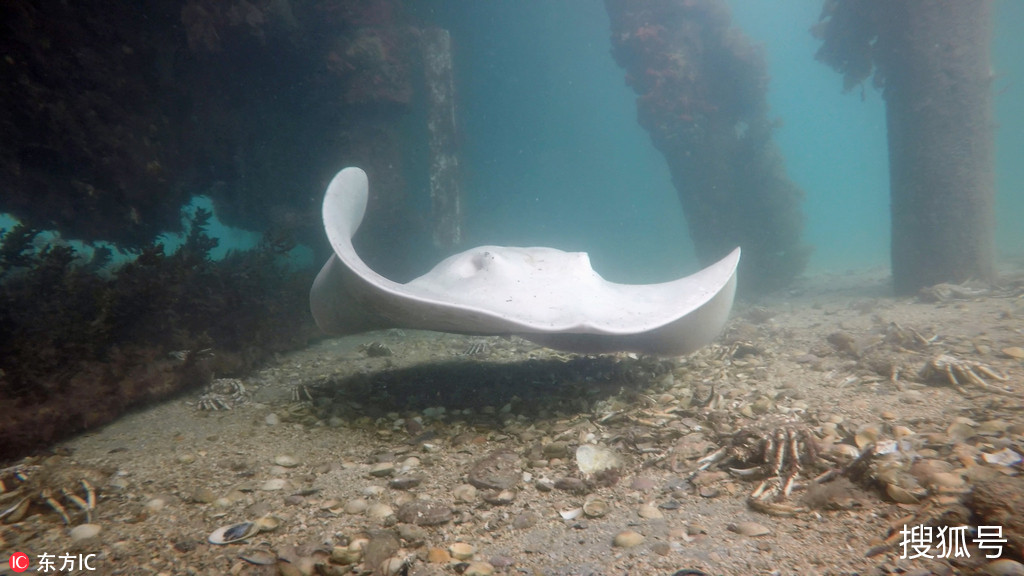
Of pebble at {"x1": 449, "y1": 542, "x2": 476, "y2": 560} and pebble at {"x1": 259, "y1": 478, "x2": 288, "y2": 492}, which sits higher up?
pebble at {"x1": 259, "y1": 478, "x2": 288, "y2": 492}

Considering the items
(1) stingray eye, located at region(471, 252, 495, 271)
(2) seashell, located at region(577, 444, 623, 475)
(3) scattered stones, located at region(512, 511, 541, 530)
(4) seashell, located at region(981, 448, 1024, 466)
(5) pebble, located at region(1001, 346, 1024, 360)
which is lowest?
(3) scattered stones, located at region(512, 511, 541, 530)

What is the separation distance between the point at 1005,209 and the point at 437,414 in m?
63.0

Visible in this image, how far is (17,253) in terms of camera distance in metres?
→ 6.18

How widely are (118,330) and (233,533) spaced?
4.14m

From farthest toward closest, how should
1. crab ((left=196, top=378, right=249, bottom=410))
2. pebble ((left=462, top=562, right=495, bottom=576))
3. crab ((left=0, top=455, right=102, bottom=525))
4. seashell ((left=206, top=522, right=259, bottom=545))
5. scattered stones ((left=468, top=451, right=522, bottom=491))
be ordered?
crab ((left=196, top=378, right=249, bottom=410))
scattered stones ((left=468, top=451, right=522, bottom=491))
crab ((left=0, top=455, right=102, bottom=525))
seashell ((left=206, top=522, right=259, bottom=545))
pebble ((left=462, top=562, right=495, bottom=576))

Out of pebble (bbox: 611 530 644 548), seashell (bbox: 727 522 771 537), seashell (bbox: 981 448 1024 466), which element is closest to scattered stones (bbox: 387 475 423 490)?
pebble (bbox: 611 530 644 548)

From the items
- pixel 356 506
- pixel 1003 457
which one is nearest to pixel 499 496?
pixel 356 506

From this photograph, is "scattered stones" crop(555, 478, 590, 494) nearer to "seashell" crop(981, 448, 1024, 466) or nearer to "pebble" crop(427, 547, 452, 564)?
"pebble" crop(427, 547, 452, 564)

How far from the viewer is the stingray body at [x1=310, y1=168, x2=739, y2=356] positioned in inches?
90.4

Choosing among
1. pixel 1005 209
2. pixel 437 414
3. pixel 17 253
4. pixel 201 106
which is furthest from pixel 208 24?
pixel 1005 209

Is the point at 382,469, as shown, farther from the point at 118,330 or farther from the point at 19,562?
the point at 118,330

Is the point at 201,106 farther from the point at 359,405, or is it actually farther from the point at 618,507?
the point at 618,507

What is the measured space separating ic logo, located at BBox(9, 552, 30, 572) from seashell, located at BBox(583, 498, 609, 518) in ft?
7.57

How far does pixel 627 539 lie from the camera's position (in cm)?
173
